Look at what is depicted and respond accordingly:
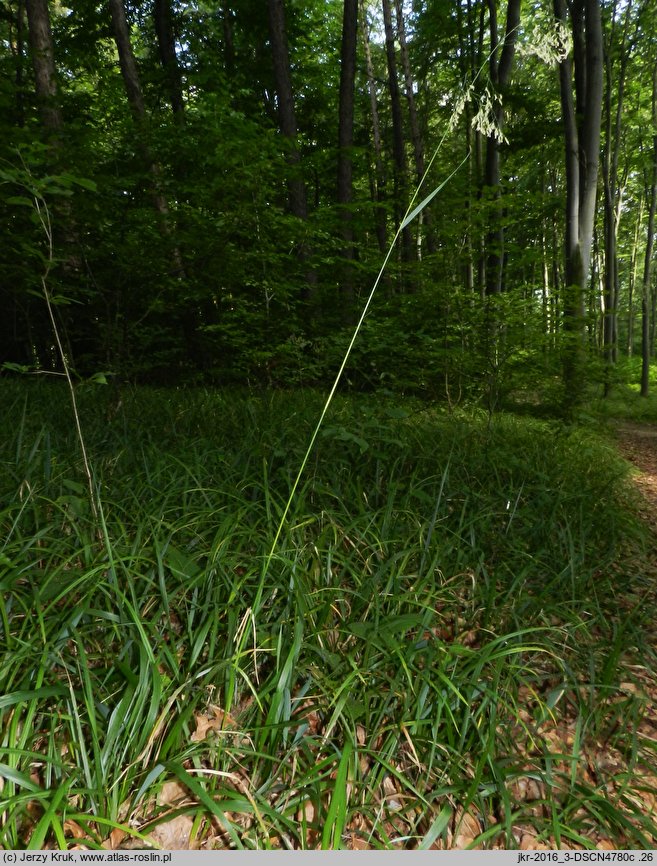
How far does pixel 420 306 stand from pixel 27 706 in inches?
244

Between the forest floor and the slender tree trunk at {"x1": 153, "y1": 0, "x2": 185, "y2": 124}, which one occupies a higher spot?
the slender tree trunk at {"x1": 153, "y1": 0, "x2": 185, "y2": 124}

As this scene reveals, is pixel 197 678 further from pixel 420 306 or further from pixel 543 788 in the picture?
pixel 420 306

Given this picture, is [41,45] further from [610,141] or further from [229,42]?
[610,141]

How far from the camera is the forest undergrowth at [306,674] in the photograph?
127 centimetres

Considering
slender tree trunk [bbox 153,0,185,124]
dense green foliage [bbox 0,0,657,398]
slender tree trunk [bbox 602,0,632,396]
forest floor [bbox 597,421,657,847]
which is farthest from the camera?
slender tree trunk [bbox 602,0,632,396]

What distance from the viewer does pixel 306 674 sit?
1660mm

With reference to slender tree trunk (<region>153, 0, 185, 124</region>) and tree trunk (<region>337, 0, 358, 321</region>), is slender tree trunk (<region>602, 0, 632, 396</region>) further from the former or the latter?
slender tree trunk (<region>153, 0, 185, 124</region>)

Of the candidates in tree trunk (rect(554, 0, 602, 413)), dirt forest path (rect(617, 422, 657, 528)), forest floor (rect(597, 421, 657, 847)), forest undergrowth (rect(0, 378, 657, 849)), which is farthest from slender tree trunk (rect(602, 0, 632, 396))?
forest undergrowth (rect(0, 378, 657, 849))

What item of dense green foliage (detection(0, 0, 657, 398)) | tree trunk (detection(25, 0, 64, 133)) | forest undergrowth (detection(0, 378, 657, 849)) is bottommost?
forest undergrowth (detection(0, 378, 657, 849))

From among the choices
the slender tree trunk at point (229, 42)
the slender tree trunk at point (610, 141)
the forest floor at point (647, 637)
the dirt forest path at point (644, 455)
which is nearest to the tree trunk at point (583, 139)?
the dirt forest path at point (644, 455)

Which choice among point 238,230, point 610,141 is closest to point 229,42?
point 238,230

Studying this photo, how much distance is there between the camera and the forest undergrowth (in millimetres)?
1267

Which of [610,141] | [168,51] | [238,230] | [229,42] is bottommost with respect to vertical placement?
[238,230]
